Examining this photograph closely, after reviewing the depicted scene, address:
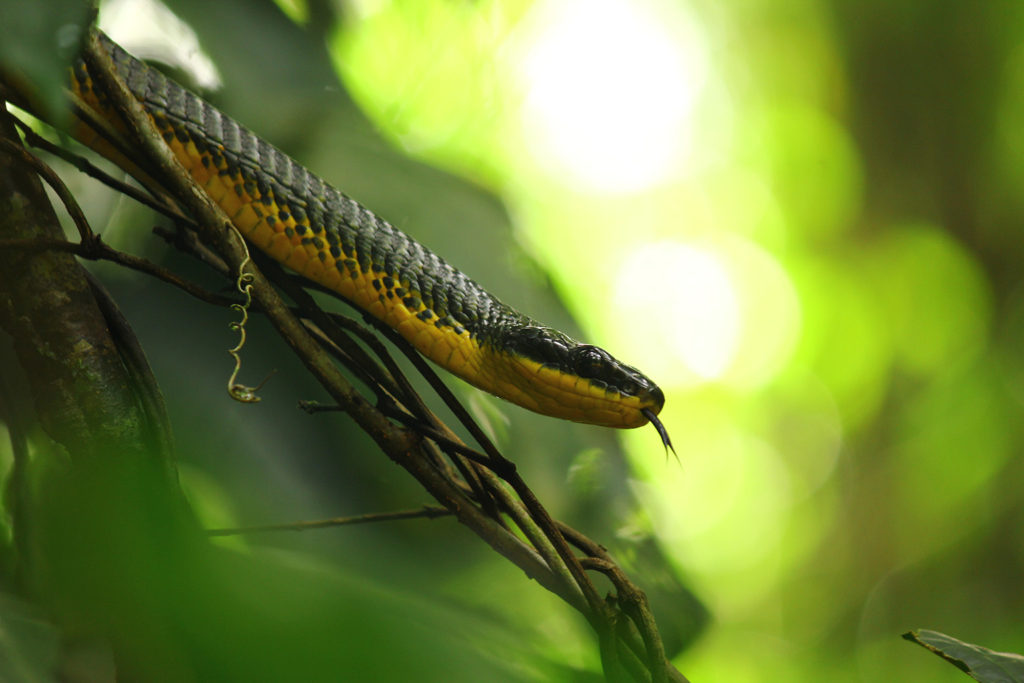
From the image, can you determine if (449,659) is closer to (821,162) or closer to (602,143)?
(602,143)

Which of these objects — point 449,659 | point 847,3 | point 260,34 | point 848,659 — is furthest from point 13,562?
point 847,3

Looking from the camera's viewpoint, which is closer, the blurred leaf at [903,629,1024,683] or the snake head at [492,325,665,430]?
the blurred leaf at [903,629,1024,683]

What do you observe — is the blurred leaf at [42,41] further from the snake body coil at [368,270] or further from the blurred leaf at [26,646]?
the snake body coil at [368,270]

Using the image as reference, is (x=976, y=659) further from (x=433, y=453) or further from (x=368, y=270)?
(x=368, y=270)

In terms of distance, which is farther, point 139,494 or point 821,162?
point 821,162

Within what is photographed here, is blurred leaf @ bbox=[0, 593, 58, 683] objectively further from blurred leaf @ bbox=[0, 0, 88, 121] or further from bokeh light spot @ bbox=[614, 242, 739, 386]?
bokeh light spot @ bbox=[614, 242, 739, 386]

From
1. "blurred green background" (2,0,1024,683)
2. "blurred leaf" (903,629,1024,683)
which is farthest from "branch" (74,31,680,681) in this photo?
"blurred green background" (2,0,1024,683)

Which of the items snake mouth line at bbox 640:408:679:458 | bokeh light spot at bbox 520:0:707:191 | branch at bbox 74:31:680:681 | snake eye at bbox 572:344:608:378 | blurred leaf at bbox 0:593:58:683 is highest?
bokeh light spot at bbox 520:0:707:191
